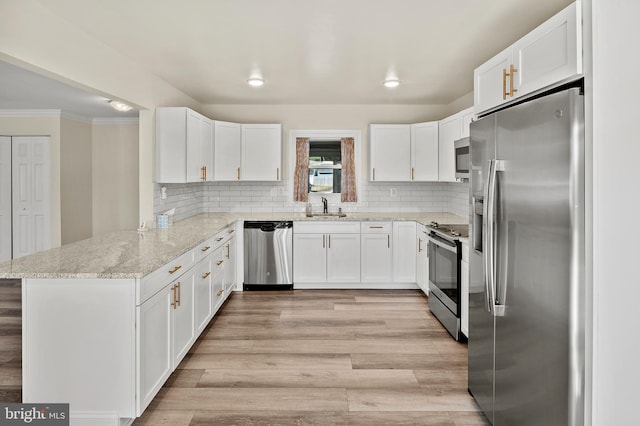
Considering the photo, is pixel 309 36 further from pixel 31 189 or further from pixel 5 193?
pixel 5 193

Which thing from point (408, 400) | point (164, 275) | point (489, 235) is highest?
point (489, 235)

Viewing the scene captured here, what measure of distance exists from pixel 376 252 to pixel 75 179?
4.87 m

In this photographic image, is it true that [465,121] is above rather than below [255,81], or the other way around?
below

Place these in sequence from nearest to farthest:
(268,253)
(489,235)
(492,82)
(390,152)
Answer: (489,235) < (492,82) < (268,253) < (390,152)

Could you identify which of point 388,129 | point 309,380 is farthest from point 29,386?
point 388,129

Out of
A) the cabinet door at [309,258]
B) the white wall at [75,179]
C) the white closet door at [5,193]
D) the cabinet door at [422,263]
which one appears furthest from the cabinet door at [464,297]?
the white closet door at [5,193]

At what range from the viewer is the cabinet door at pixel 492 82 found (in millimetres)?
2205

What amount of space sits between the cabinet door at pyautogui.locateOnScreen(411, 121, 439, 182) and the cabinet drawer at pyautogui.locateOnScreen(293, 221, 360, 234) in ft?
3.56

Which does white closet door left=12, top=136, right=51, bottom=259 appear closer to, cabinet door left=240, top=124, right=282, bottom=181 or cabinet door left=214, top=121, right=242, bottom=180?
cabinet door left=214, top=121, right=242, bottom=180

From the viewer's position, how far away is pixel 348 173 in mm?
5902

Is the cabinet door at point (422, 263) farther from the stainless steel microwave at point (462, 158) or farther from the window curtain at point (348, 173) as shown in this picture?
the window curtain at point (348, 173)

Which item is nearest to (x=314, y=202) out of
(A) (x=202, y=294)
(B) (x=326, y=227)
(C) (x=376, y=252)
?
(B) (x=326, y=227)

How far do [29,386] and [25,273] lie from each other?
24.2 inches
